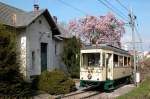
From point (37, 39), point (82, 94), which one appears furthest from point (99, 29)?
point (82, 94)

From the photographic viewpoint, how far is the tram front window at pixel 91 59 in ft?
80.4

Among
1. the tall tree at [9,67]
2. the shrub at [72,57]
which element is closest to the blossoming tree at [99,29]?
the shrub at [72,57]

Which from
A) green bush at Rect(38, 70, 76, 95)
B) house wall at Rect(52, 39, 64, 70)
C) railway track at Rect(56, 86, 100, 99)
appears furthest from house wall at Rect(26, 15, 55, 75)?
railway track at Rect(56, 86, 100, 99)

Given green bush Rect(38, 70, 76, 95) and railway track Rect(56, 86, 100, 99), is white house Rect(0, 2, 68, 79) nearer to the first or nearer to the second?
green bush Rect(38, 70, 76, 95)

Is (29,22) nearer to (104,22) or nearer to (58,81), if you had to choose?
(58,81)

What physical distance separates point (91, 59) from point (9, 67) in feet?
25.7

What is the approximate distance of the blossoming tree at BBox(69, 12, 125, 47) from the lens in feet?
194

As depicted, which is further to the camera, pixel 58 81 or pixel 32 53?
pixel 32 53

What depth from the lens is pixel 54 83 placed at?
23.4 meters

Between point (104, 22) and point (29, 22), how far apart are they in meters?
34.3

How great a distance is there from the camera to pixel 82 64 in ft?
82.1

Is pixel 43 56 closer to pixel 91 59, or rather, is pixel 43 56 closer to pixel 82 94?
pixel 91 59

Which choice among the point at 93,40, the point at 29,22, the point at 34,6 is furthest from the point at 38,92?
the point at 93,40

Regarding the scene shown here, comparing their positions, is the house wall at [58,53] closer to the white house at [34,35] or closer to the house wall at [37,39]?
the white house at [34,35]
